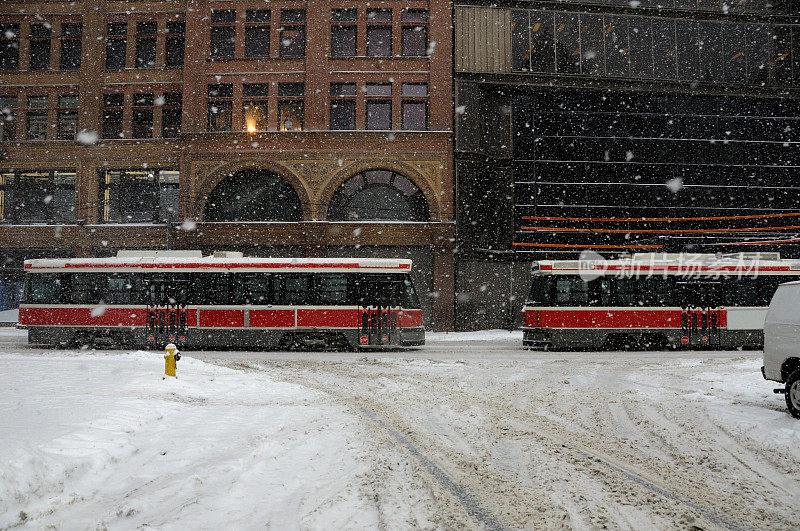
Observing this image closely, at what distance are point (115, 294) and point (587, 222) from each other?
77.7 ft

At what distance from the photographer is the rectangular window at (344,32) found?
101ft

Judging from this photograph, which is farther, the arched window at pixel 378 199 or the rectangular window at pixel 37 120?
the rectangular window at pixel 37 120

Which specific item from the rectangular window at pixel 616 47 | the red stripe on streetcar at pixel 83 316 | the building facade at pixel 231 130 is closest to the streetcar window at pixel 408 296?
the red stripe on streetcar at pixel 83 316

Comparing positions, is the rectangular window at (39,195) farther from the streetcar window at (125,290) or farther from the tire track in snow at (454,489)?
the tire track in snow at (454,489)

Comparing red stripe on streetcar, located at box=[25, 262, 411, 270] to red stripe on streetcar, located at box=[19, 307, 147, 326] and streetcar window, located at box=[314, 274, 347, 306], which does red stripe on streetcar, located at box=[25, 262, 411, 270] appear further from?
red stripe on streetcar, located at box=[19, 307, 147, 326]

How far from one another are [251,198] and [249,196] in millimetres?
152

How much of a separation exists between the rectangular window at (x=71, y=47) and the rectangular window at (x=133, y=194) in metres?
6.67

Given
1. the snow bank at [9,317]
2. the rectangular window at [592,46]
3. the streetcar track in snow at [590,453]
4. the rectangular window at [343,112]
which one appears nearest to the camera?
the streetcar track in snow at [590,453]

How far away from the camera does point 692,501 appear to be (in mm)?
5238

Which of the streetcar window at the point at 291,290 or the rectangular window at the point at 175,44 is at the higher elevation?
the rectangular window at the point at 175,44

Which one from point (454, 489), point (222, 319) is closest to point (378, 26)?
point (222, 319)

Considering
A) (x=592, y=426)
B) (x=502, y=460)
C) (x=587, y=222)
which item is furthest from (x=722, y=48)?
(x=502, y=460)

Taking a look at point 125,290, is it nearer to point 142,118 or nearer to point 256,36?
point 142,118

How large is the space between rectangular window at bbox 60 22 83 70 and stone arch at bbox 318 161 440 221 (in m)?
16.7
